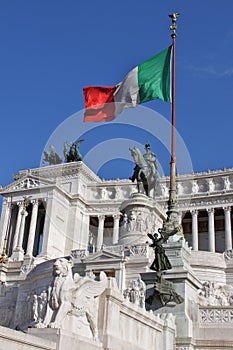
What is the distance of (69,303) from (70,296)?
0.19 m

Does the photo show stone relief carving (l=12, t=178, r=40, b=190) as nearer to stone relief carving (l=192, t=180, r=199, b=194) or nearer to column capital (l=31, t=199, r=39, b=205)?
column capital (l=31, t=199, r=39, b=205)

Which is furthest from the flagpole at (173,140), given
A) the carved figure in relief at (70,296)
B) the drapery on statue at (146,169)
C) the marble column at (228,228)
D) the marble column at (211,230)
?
the marble column at (211,230)

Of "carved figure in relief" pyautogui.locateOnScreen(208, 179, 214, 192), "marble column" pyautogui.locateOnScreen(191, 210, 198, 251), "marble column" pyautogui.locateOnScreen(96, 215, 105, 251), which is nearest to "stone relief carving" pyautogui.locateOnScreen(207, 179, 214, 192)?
"carved figure in relief" pyautogui.locateOnScreen(208, 179, 214, 192)

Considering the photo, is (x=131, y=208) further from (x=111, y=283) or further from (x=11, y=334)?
(x=11, y=334)

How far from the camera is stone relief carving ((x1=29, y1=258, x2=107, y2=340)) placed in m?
12.0

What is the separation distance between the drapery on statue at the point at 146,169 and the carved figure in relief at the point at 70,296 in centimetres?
3154

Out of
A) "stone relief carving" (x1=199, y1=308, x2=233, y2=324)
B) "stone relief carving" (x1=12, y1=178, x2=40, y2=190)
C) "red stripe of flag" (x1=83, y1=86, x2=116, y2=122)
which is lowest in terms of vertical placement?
"stone relief carving" (x1=199, y1=308, x2=233, y2=324)

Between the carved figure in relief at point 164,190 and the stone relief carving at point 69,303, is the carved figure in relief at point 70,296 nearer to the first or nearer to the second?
the stone relief carving at point 69,303

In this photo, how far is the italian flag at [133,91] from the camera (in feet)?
104

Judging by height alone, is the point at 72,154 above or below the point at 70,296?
above

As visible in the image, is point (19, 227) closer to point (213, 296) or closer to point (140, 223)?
point (140, 223)

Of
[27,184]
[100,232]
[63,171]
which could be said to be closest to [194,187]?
[100,232]

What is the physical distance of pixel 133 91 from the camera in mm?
33312

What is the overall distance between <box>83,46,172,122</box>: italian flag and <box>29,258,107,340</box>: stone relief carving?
19864 millimetres
